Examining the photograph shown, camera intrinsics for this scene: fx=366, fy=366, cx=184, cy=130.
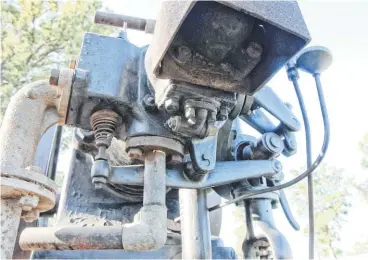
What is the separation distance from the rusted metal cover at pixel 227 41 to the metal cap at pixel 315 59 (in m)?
0.38

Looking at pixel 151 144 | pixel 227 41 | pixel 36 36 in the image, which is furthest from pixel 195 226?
pixel 36 36

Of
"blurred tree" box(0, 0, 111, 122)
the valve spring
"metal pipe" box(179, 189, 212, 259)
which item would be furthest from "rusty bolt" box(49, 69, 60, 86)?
"blurred tree" box(0, 0, 111, 122)

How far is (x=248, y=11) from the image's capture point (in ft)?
2.52

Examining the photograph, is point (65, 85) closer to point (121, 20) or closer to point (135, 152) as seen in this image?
point (135, 152)

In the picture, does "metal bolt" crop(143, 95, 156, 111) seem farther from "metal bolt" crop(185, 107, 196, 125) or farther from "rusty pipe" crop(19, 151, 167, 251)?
"rusty pipe" crop(19, 151, 167, 251)

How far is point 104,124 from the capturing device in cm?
113

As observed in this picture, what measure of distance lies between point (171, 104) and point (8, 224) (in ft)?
1.79

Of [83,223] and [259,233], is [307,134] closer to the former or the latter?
[259,233]

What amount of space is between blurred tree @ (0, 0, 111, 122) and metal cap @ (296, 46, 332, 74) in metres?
6.63

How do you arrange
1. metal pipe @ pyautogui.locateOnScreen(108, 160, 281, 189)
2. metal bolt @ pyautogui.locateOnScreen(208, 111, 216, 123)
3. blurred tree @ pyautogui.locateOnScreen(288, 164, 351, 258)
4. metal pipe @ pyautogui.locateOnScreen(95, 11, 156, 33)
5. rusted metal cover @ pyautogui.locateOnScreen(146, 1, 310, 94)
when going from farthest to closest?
blurred tree @ pyautogui.locateOnScreen(288, 164, 351, 258) < metal pipe @ pyautogui.locateOnScreen(95, 11, 156, 33) < metal pipe @ pyautogui.locateOnScreen(108, 160, 281, 189) < metal bolt @ pyautogui.locateOnScreen(208, 111, 216, 123) < rusted metal cover @ pyautogui.locateOnScreen(146, 1, 310, 94)

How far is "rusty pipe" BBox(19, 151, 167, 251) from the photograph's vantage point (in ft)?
3.24

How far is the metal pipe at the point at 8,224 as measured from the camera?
0.97 meters

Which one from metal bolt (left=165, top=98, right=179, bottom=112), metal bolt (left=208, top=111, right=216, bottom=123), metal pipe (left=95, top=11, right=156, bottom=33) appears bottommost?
metal bolt (left=208, top=111, right=216, bottom=123)

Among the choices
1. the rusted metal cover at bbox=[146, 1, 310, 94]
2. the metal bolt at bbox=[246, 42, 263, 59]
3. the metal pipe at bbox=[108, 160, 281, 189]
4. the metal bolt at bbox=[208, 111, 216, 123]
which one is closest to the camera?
the rusted metal cover at bbox=[146, 1, 310, 94]
